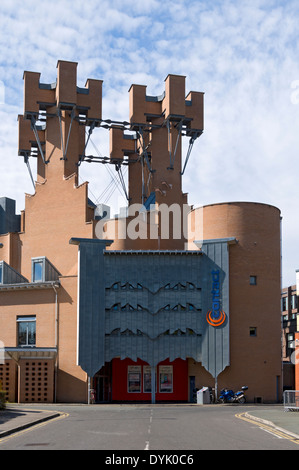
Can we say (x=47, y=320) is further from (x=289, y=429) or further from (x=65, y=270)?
(x=289, y=429)

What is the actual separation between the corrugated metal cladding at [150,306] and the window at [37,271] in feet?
25.1

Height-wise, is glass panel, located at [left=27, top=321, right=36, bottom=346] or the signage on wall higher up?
the signage on wall

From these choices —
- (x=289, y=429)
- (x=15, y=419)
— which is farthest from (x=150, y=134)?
(x=289, y=429)

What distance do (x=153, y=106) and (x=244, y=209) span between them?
16.1 meters

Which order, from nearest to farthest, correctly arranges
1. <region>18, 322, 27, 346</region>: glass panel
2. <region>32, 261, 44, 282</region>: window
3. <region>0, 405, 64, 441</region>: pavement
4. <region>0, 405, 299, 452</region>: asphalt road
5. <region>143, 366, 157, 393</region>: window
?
<region>0, 405, 299, 452</region>: asphalt road, <region>0, 405, 64, 441</region>: pavement, <region>143, 366, 157, 393</region>: window, <region>18, 322, 27, 346</region>: glass panel, <region>32, 261, 44, 282</region>: window

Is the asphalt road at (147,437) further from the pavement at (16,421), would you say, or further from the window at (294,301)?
the window at (294,301)

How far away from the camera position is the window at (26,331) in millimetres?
54250

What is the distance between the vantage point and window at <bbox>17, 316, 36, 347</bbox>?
5425 cm

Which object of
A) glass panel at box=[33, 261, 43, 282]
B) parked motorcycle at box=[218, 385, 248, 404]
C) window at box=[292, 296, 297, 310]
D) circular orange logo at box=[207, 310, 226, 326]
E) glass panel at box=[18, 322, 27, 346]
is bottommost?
parked motorcycle at box=[218, 385, 248, 404]

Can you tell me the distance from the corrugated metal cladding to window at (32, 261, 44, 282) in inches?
301

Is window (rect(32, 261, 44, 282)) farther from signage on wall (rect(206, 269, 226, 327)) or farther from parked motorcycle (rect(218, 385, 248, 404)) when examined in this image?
parked motorcycle (rect(218, 385, 248, 404))

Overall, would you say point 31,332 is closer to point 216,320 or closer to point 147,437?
point 216,320

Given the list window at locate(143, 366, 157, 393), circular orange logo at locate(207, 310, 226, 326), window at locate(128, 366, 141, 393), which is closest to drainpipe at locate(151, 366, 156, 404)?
window at locate(143, 366, 157, 393)

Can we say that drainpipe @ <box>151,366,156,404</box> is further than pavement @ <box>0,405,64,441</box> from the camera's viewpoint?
Yes
